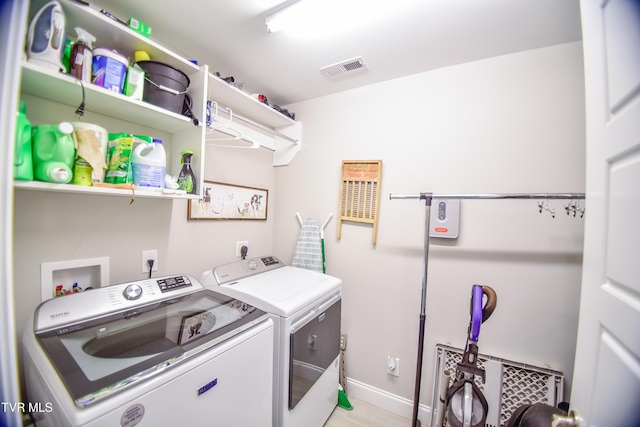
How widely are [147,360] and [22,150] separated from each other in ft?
2.60

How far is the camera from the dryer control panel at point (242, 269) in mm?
1512

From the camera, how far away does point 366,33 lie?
1.36m

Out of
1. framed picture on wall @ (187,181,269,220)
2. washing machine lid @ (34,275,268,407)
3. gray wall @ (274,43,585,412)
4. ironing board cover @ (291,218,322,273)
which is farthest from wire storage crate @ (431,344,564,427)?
framed picture on wall @ (187,181,269,220)

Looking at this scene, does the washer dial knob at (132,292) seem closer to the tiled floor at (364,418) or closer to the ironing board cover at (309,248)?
the ironing board cover at (309,248)

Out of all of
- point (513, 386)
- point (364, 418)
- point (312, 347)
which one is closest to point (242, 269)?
point (312, 347)

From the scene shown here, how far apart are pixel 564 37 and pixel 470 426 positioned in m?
2.06

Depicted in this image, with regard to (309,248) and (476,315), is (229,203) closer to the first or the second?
(309,248)

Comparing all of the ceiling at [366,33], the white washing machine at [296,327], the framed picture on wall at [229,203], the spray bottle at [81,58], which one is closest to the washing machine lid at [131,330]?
the white washing machine at [296,327]

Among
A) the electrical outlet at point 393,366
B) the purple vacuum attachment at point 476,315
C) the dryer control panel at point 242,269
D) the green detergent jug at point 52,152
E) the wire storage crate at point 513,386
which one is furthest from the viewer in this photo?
the electrical outlet at point 393,366

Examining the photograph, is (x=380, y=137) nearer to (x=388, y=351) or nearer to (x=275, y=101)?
(x=275, y=101)

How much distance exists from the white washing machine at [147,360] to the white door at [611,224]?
1121mm

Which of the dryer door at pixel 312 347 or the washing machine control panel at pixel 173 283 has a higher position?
the washing machine control panel at pixel 173 283

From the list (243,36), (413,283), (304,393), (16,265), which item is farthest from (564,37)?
(16,265)

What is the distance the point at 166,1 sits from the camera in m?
1.18
